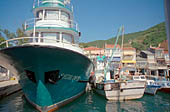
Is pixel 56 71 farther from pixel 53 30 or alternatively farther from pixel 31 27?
pixel 31 27

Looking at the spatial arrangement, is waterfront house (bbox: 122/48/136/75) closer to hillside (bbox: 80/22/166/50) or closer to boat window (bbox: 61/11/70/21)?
hillside (bbox: 80/22/166/50)

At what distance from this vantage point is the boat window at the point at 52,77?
6520 millimetres

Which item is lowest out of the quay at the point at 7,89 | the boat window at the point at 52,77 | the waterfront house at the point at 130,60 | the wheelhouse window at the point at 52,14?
the quay at the point at 7,89

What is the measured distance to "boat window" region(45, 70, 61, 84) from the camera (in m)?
6.52

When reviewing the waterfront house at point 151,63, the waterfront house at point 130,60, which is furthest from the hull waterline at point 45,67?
the waterfront house at point 151,63

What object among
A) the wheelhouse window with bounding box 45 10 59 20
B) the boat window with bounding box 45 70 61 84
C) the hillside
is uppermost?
the hillside

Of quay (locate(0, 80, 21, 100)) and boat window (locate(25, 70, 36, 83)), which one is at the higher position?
boat window (locate(25, 70, 36, 83))

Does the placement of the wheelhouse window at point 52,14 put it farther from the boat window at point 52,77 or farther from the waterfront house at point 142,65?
the waterfront house at point 142,65

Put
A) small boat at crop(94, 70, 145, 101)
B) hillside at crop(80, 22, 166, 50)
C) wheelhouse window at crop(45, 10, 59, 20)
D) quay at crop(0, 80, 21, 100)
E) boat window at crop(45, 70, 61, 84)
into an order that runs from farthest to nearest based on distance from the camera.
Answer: hillside at crop(80, 22, 166, 50) < quay at crop(0, 80, 21, 100) < wheelhouse window at crop(45, 10, 59, 20) < small boat at crop(94, 70, 145, 101) < boat window at crop(45, 70, 61, 84)

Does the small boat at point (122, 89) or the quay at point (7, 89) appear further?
the quay at point (7, 89)

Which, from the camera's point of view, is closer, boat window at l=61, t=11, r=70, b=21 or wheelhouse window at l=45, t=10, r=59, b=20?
wheelhouse window at l=45, t=10, r=59, b=20

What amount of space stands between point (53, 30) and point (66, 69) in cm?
356

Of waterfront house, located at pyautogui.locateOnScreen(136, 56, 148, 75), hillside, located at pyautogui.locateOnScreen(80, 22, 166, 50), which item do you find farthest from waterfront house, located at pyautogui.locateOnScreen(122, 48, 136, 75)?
hillside, located at pyautogui.locateOnScreen(80, 22, 166, 50)

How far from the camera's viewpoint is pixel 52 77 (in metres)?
6.64
